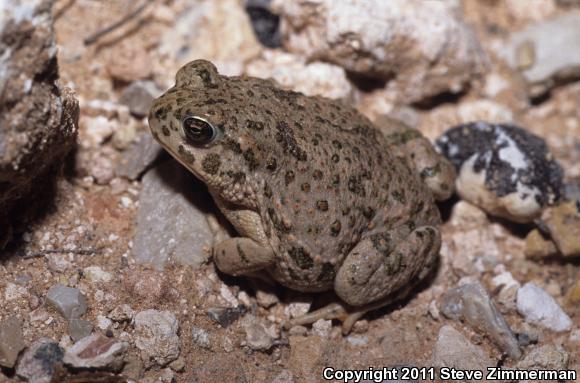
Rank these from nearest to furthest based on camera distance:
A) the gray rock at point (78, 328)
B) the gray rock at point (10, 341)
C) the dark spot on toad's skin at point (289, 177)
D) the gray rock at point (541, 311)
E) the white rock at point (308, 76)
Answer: the gray rock at point (10, 341) < the gray rock at point (78, 328) < the dark spot on toad's skin at point (289, 177) < the gray rock at point (541, 311) < the white rock at point (308, 76)

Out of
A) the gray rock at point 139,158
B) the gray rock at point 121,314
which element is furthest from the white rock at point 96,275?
the gray rock at point 139,158

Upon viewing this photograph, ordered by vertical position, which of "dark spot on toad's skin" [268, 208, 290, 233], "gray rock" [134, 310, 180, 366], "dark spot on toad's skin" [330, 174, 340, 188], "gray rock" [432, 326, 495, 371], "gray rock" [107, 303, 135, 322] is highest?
"dark spot on toad's skin" [330, 174, 340, 188]

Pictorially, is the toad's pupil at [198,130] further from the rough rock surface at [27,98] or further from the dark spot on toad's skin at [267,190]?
the rough rock surface at [27,98]

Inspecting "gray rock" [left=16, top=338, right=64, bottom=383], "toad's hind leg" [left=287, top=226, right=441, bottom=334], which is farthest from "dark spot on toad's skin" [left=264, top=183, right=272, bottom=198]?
"gray rock" [left=16, top=338, right=64, bottom=383]

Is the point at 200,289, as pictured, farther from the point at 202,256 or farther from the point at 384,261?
the point at 384,261

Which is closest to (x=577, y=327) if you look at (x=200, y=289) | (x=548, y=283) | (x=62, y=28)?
(x=548, y=283)

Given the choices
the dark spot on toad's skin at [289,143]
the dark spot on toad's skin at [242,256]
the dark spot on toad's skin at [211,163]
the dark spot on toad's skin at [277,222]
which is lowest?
the dark spot on toad's skin at [242,256]

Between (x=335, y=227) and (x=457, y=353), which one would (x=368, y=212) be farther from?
(x=457, y=353)

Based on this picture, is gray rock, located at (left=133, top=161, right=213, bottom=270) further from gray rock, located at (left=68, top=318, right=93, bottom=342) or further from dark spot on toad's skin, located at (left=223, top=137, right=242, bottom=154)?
dark spot on toad's skin, located at (left=223, top=137, right=242, bottom=154)
